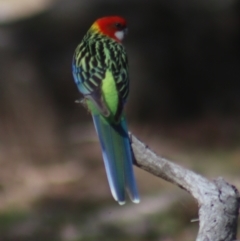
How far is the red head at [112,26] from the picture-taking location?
5.27 meters

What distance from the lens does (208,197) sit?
418 centimetres

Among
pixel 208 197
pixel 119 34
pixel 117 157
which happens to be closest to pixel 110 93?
pixel 117 157

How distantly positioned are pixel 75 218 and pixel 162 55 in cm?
319

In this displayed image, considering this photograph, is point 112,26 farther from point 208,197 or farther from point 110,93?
point 208,197

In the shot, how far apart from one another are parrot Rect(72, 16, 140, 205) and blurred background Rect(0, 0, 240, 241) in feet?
15.7

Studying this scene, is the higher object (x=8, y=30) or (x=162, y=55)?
(x=8, y=30)

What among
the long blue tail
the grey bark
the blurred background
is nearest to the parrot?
the long blue tail

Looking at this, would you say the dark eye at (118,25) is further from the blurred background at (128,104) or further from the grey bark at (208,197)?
the blurred background at (128,104)

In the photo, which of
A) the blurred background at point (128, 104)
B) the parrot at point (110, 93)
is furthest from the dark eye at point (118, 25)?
the blurred background at point (128, 104)

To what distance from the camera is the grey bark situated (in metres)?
4.08

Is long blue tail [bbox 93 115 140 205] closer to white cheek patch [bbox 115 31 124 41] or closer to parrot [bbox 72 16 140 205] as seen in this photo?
parrot [bbox 72 16 140 205]

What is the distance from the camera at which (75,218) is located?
31.4ft

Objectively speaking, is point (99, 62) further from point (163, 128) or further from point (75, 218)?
point (163, 128)

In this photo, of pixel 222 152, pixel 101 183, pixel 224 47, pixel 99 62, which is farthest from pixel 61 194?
pixel 99 62
